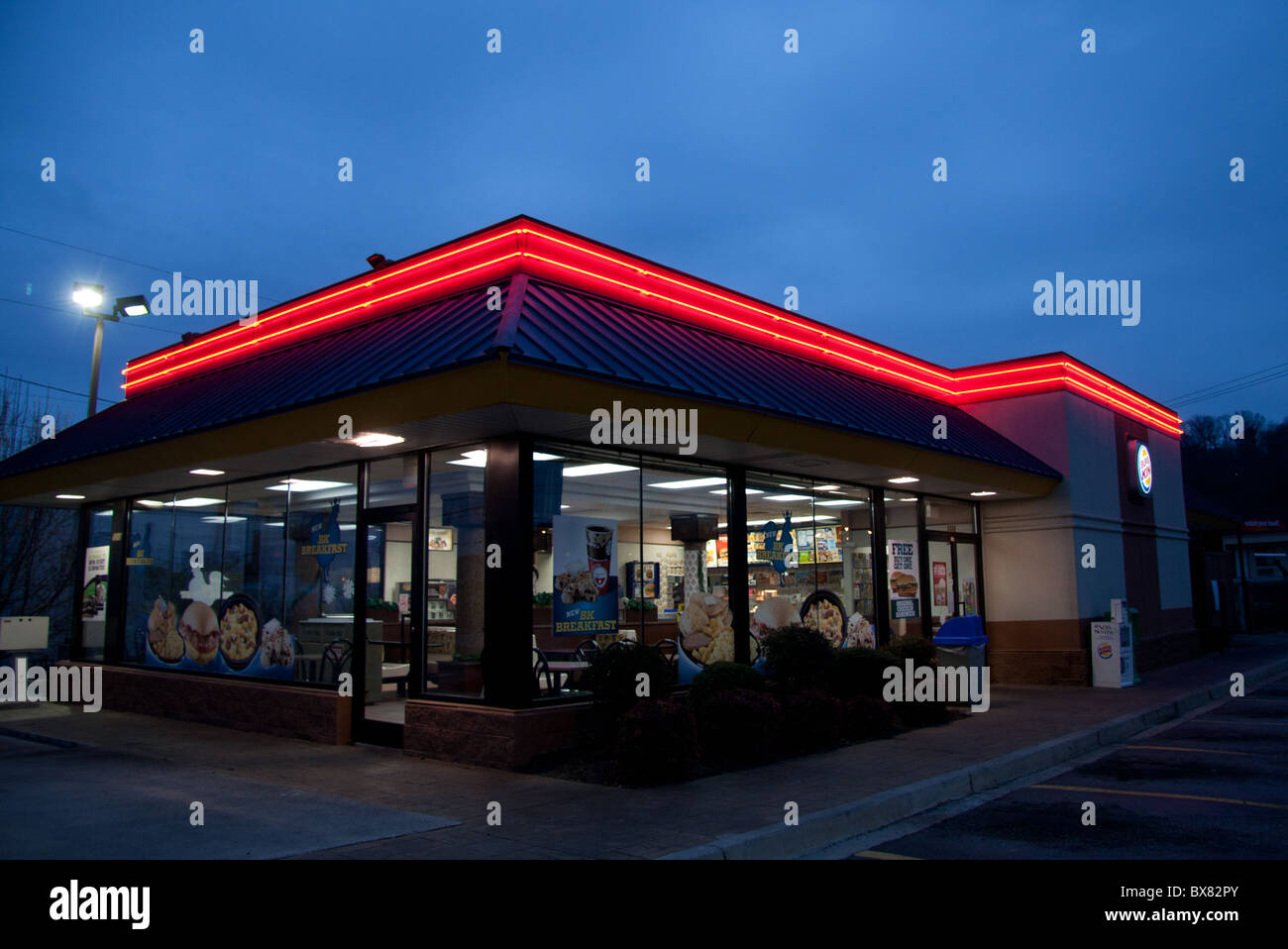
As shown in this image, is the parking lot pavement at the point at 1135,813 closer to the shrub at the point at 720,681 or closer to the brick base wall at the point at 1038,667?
the shrub at the point at 720,681

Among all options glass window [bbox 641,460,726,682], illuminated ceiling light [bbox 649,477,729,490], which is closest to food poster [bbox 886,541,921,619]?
glass window [bbox 641,460,726,682]

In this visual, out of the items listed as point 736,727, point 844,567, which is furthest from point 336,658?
point 844,567

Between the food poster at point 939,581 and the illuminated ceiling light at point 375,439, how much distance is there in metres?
10.6

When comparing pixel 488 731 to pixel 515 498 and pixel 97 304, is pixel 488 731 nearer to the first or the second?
pixel 515 498

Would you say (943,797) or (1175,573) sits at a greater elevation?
(1175,573)

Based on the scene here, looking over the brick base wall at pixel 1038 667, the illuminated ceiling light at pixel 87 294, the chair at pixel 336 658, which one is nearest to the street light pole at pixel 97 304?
the illuminated ceiling light at pixel 87 294

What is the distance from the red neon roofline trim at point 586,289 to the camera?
11.7m

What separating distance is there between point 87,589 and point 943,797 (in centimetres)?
1586

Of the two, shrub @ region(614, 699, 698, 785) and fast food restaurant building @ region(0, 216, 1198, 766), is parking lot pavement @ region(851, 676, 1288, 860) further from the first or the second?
fast food restaurant building @ region(0, 216, 1198, 766)

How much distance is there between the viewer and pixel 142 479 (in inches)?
579

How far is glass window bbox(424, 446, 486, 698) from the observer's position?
10.8 meters

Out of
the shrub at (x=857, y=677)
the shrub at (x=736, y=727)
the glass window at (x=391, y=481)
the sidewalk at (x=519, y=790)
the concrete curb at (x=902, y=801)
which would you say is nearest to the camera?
the concrete curb at (x=902, y=801)
